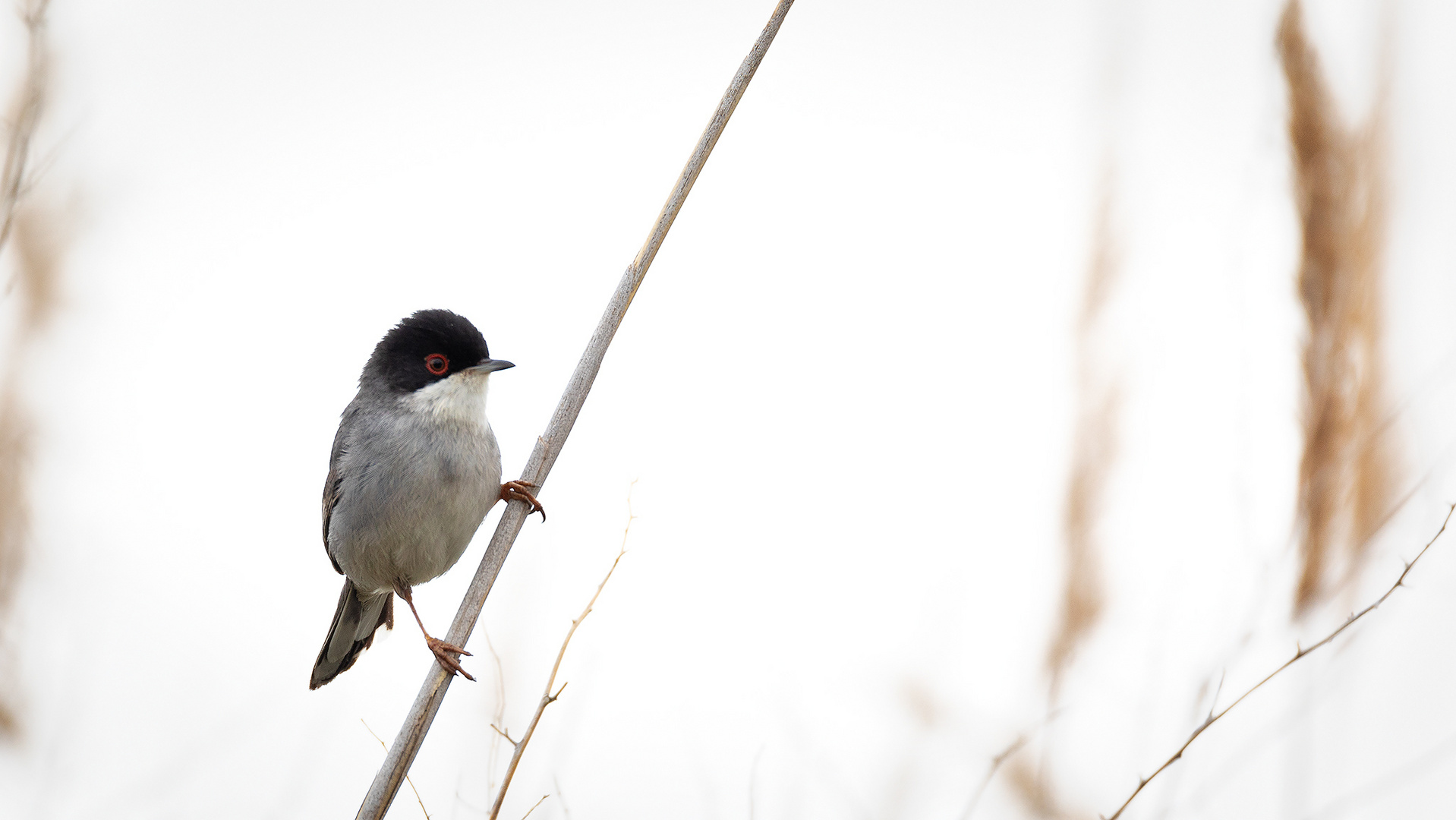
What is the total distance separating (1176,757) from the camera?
2.02m

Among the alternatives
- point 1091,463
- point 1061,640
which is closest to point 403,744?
point 1061,640

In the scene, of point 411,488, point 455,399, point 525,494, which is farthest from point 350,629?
point 525,494

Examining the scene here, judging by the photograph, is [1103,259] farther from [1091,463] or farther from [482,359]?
[482,359]

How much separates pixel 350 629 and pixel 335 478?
0.89 m

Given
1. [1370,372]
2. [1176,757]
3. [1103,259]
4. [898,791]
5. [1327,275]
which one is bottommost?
[1176,757]

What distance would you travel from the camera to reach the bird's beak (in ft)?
11.6

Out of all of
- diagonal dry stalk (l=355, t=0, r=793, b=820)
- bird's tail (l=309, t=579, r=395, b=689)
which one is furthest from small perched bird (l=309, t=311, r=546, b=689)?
diagonal dry stalk (l=355, t=0, r=793, b=820)

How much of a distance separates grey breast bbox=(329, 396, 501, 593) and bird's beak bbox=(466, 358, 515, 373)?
0.20 m

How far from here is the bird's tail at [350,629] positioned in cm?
448

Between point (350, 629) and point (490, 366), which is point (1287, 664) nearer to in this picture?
point (490, 366)

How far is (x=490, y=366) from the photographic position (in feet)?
11.6

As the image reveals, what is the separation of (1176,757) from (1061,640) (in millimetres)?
444

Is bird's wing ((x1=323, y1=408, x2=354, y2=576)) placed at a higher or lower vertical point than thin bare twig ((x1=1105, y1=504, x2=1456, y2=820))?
higher

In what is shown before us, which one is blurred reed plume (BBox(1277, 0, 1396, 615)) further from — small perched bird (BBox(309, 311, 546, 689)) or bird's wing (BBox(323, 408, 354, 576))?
bird's wing (BBox(323, 408, 354, 576))
